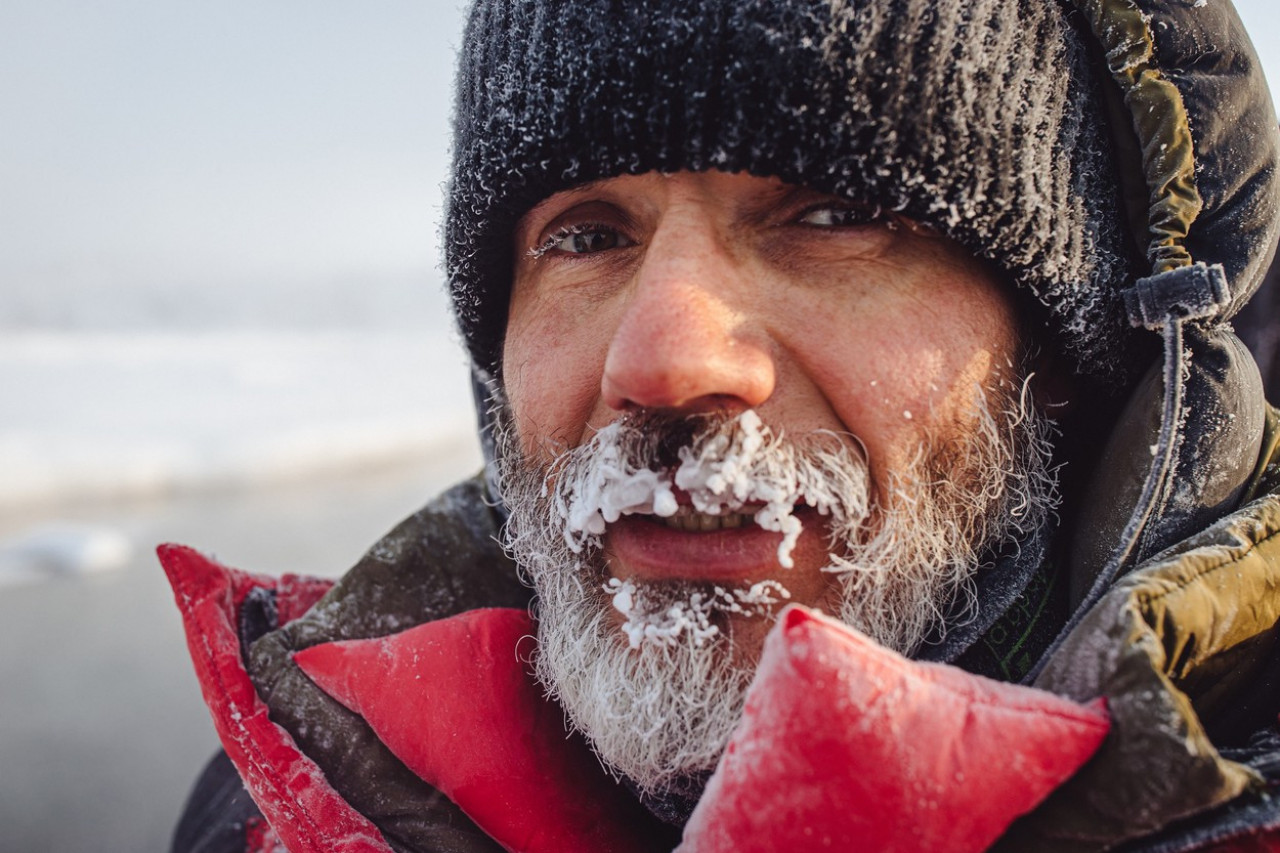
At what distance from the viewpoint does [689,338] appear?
1.14m

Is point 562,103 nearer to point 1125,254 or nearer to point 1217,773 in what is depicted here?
point 1125,254

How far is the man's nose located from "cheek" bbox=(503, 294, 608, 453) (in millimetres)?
139

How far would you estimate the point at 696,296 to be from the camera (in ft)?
3.89

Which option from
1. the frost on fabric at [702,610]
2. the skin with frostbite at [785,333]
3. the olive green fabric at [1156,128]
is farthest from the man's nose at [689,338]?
the olive green fabric at [1156,128]

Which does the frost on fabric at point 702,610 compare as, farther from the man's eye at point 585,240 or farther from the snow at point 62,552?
the snow at point 62,552

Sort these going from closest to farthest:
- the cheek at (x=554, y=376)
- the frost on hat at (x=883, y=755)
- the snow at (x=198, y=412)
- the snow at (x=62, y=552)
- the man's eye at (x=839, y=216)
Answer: the frost on hat at (x=883, y=755) < the man's eye at (x=839, y=216) < the cheek at (x=554, y=376) < the snow at (x=62, y=552) < the snow at (x=198, y=412)

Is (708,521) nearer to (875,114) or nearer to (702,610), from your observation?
(702,610)

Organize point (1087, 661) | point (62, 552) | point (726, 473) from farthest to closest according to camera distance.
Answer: point (62, 552) < point (726, 473) < point (1087, 661)

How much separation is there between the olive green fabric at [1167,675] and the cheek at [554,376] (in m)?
0.75

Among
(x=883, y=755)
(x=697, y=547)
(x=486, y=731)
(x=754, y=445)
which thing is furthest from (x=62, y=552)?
(x=883, y=755)

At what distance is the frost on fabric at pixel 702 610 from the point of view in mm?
1168

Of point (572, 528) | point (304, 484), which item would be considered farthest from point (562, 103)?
point (304, 484)

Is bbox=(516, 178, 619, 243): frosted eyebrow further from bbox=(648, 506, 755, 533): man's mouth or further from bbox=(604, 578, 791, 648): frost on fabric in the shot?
bbox=(604, 578, 791, 648): frost on fabric

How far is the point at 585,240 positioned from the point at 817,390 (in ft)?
1.58
